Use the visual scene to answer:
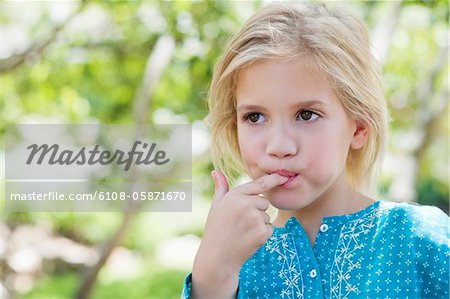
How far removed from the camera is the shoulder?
4.63 feet

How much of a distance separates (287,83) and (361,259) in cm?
42

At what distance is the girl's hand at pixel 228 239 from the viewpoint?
4.38 feet

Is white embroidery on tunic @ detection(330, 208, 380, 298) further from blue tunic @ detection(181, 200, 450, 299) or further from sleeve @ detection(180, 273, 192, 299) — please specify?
sleeve @ detection(180, 273, 192, 299)

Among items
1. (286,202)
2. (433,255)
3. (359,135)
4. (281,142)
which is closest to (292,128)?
(281,142)

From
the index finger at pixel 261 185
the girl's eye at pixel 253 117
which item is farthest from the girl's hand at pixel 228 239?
the girl's eye at pixel 253 117

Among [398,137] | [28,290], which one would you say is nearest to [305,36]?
[28,290]

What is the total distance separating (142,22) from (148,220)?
226 inches

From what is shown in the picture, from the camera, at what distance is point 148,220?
986cm

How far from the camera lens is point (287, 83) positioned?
1.38 m

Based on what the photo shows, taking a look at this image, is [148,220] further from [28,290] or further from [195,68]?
[195,68]

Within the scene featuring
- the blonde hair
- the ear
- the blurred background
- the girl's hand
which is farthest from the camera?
the blurred background

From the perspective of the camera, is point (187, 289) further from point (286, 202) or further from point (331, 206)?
point (331, 206)

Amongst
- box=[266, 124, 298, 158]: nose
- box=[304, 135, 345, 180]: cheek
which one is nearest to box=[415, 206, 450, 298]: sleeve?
box=[304, 135, 345, 180]: cheek

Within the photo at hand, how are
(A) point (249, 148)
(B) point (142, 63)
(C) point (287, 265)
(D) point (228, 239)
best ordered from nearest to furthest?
1. (D) point (228, 239)
2. (A) point (249, 148)
3. (C) point (287, 265)
4. (B) point (142, 63)
